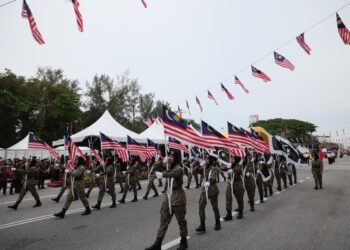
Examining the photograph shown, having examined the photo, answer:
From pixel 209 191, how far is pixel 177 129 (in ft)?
5.81

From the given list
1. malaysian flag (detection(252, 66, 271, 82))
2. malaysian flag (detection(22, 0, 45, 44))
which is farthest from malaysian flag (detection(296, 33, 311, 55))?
malaysian flag (detection(22, 0, 45, 44))

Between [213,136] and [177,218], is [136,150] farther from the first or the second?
[177,218]

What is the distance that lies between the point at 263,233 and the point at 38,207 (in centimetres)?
810

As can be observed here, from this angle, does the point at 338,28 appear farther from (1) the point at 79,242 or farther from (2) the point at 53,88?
(2) the point at 53,88

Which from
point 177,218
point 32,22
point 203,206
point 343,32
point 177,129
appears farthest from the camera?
point 343,32

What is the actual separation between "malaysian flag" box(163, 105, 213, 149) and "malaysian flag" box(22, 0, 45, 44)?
533cm

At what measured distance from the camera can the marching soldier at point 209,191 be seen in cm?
621

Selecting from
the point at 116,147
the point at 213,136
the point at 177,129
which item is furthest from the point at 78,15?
the point at 116,147

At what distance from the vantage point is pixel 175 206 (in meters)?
5.18

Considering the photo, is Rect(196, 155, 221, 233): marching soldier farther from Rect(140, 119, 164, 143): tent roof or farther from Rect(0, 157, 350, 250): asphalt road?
Rect(140, 119, 164, 143): tent roof

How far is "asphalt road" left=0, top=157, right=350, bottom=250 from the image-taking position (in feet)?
17.6

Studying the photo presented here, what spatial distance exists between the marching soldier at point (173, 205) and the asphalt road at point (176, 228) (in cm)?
46

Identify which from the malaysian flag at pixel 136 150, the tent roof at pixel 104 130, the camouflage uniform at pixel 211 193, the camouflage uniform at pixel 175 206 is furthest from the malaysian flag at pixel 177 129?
the tent roof at pixel 104 130

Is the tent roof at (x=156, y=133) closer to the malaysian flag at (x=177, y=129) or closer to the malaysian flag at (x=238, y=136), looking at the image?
the malaysian flag at (x=238, y=136)
